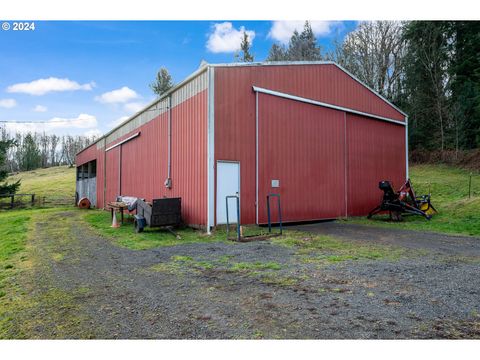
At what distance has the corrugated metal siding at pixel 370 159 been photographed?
13.0m

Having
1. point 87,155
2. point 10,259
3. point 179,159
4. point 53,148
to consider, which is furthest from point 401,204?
point 53,148

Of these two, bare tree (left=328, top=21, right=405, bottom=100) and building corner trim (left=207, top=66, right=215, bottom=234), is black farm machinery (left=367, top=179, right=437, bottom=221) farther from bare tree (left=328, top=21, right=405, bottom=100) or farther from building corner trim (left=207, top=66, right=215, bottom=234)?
bare tree (left=328, top=21, right=405, bottom=100)

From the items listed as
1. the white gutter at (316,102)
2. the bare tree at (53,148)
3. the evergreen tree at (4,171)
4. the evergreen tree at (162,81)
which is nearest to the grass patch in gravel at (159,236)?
the white gutter at (316,102)

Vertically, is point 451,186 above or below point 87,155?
below

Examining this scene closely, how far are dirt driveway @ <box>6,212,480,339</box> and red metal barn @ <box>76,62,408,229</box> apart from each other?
3.46m

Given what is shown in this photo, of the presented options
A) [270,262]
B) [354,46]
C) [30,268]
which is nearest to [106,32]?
[30,268]

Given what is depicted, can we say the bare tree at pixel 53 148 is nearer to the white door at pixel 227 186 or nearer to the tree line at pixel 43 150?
the tree line at pixel 43 150

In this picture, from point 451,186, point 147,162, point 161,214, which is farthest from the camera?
point 451,186

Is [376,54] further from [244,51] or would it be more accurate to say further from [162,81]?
[162,81]

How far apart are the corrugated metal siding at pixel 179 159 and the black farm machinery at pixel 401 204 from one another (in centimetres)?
709

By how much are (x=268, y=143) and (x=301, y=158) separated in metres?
1.53

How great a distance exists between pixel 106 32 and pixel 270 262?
7125mm

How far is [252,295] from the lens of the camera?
3.94 m

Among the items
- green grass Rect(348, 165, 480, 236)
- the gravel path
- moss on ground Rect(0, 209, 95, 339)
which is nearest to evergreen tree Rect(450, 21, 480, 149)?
green grass Rect(348, 165, 480, 236)
